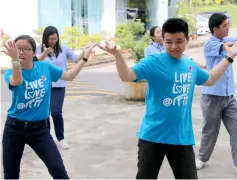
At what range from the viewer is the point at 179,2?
28.8 m

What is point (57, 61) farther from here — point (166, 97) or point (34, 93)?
point (166, 97)

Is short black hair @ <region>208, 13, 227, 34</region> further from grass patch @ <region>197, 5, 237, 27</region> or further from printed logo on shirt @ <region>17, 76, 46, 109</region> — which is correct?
grass patch @ <region>197, 5, 237, 27</region>

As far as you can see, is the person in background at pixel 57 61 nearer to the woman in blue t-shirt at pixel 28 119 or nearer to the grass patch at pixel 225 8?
the woman in blue t-shirt at pixel 28 119

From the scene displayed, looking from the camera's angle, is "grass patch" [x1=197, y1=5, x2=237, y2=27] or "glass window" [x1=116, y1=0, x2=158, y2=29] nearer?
"glass window" [x1=116, y1=0, x2=158, y2=29]

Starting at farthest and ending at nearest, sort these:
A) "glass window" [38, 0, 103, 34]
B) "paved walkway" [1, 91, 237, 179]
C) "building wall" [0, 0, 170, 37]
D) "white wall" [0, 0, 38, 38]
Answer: "glass window" [38, 0, 103, 34], "building wall" [0, 0, 170, 37], "white wall" [0, 0, 38, 38], "paved walkway" [1, 91, 237, 179]

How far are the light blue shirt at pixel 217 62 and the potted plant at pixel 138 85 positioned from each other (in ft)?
15.1

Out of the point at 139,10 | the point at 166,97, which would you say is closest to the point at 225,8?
the point at 139,10

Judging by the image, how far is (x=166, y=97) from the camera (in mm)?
3068

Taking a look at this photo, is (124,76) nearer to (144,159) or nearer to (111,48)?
(111,48)

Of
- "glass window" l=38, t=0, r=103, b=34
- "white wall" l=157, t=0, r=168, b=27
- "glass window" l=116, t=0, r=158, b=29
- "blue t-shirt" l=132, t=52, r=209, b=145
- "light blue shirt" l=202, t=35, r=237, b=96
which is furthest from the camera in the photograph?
"white wall" l=157, t=0, r=168, b=27

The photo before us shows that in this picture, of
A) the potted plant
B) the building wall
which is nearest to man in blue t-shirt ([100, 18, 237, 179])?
the potted plant

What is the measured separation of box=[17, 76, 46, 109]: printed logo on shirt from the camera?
3.52 metres

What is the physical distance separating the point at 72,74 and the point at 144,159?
1149 millimetres

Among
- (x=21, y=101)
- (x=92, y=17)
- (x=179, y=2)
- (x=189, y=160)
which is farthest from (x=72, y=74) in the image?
(x=179, y=2)
